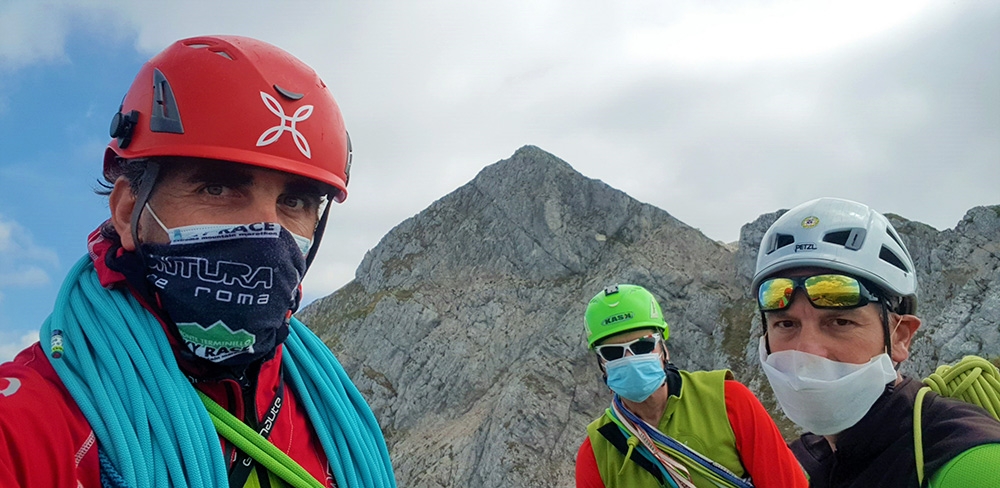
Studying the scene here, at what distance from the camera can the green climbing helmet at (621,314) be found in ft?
23.3

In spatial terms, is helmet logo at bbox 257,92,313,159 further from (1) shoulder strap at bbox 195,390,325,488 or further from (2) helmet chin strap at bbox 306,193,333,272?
(1) shoulder strap at bbox 195,390,325,488

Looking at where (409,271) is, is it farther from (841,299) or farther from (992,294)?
(841,299)

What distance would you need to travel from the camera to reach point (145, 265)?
2449mm

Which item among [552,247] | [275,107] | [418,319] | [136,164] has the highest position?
[552,247]

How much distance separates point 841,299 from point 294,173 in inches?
132

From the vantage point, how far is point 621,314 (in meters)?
7.14

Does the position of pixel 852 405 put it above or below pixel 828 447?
above

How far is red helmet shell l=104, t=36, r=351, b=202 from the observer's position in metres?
2.57

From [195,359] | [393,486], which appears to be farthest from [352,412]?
[195,359]

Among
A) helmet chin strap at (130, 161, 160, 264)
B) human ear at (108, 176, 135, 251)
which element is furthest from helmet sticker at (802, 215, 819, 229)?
human ear at (108, 176, 135, 251)

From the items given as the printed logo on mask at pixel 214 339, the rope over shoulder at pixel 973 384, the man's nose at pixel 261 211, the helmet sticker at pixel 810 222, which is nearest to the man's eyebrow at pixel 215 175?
the man's nose at pixel 261 211

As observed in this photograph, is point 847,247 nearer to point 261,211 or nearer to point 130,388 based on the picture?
point 261,211

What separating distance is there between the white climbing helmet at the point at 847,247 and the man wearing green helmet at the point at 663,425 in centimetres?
239

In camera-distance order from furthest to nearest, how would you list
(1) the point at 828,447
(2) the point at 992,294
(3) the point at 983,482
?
(2) the point at 992,294
(1) the point at 828,447
(3) the point at 983,482
